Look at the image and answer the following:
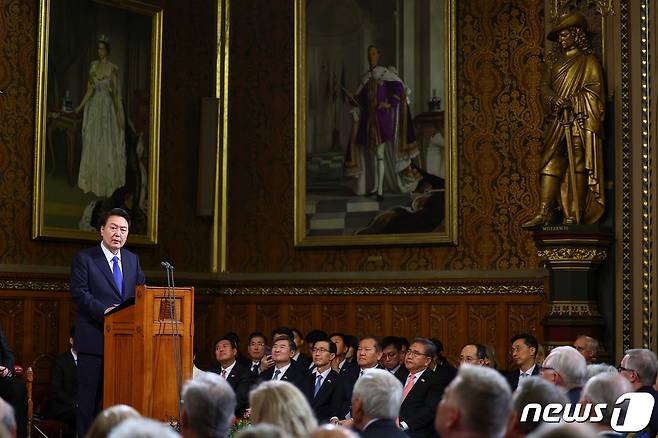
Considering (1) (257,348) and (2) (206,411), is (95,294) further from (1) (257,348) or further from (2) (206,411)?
(2) (206,411)

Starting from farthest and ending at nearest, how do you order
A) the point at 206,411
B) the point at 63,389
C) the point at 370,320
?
the point at 370,320 < the point at 63,389 < the point at 206,411

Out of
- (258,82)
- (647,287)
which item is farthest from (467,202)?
(258,82)

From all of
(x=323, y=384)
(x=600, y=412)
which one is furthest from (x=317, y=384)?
(x=600, y=412)

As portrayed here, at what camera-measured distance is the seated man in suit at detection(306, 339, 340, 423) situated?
9461 millimetres

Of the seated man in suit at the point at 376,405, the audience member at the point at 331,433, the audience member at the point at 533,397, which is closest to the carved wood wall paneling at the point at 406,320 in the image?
the seated man in suit at the point at 376,405

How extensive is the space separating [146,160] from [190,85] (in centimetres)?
116

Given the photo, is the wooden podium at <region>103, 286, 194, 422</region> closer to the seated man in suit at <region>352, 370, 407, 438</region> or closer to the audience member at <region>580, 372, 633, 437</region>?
the seated man in suit at <region>352, 370, 407, 438</region>

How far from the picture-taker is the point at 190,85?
1352 cm

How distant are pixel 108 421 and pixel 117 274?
420 cm

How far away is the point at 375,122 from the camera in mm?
12844

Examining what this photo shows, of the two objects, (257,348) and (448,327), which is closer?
(257,348)

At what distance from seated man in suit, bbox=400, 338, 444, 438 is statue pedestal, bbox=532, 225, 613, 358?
217 cm

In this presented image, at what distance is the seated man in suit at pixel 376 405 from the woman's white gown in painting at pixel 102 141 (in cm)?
746

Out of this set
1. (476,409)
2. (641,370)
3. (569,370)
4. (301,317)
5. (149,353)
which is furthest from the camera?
(301,317)
